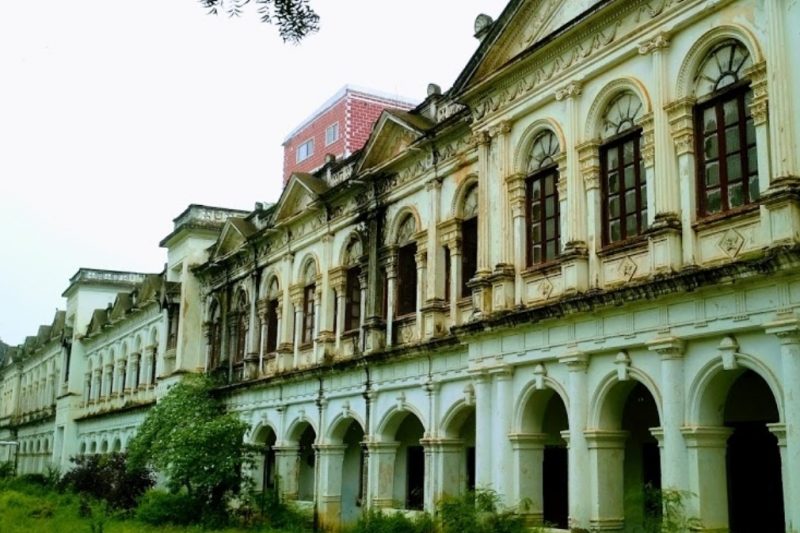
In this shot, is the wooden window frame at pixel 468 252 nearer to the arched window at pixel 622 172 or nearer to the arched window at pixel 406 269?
the arched window at pixel 406 269

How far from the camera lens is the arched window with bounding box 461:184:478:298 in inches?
669

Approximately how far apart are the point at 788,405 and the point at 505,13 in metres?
7.60

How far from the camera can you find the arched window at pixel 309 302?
22.9 metres

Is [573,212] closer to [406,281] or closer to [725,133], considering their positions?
[725,133]

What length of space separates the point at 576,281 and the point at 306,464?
40.5 ft

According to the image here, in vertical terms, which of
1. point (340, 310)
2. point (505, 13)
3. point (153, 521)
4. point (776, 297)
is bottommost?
point (153, 521)

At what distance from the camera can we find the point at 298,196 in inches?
936

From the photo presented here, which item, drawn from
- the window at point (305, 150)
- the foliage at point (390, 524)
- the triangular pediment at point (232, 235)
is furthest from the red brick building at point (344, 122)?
the foliage at point (390, 524)

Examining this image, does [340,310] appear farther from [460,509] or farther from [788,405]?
[788,405]

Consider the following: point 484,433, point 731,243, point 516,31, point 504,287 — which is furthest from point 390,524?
point 516,31

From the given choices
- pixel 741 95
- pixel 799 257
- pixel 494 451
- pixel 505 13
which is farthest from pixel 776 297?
pixel 505 13

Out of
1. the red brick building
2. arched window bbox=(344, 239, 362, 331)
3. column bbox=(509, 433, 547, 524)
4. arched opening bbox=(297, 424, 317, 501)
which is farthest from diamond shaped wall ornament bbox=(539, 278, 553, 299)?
the red brick building

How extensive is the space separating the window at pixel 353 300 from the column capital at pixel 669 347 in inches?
399

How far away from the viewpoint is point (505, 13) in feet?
48.5
